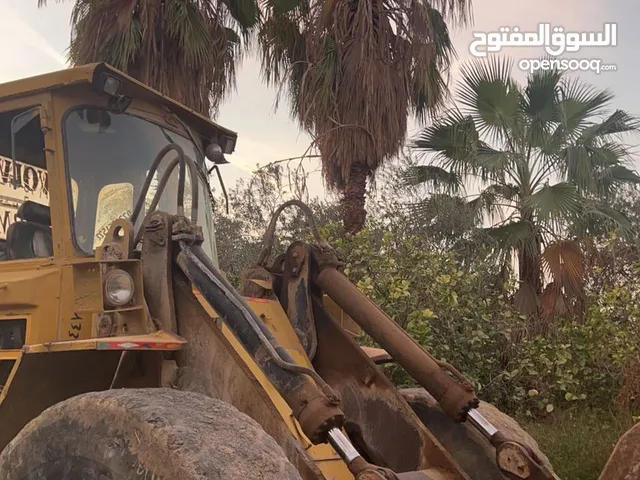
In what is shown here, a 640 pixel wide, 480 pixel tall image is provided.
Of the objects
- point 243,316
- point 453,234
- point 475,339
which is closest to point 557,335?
point 475,339

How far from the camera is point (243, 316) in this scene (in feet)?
11.6

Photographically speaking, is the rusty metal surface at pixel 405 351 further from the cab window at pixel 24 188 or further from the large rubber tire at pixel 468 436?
the cab window at pixel 24 188

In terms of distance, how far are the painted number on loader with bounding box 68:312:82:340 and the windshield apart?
0.37m

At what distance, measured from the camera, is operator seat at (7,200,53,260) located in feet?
13.3

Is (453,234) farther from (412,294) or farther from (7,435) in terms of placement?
(7,435)

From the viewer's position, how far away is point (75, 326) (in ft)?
12.3

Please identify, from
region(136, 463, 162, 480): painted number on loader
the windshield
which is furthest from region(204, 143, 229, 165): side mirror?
region(136, 463, 162, 480): painted number on loader

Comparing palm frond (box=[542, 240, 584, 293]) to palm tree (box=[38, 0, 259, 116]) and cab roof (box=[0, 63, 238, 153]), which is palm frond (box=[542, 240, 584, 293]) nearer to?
palm tree (box=[38, 0, 259, 116])

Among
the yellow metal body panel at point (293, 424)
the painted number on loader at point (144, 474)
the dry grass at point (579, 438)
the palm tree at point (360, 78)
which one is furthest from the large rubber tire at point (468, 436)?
the palm tree at point (360, 78)

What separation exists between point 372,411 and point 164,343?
153cm

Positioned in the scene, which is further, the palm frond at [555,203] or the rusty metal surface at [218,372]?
the palm frond at [555,203]

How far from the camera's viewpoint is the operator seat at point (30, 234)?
406 centimetres

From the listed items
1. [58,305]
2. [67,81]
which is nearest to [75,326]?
[58,305]

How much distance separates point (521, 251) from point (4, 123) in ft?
28.8
